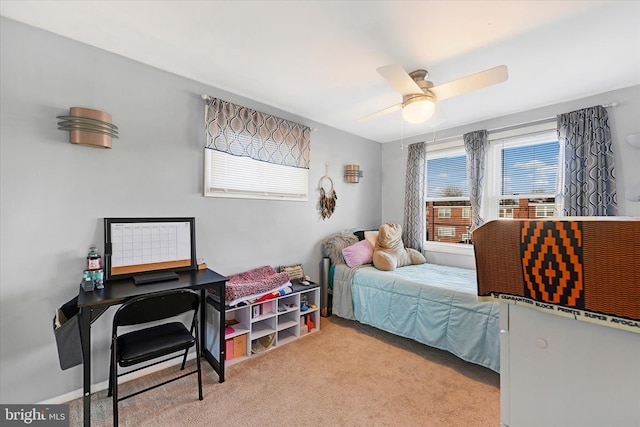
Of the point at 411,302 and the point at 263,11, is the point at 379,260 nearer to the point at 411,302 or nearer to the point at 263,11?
the point at 411,302

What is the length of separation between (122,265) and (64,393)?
2.92ft

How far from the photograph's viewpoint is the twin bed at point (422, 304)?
218 cm

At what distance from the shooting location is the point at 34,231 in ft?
5.69

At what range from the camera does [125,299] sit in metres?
1.64

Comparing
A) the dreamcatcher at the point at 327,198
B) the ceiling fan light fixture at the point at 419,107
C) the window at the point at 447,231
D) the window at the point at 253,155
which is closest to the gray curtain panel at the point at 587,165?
the window at the point at 447,231

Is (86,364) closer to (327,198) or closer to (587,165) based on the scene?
(327,198)

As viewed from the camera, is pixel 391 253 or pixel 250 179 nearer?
pixel 250 179

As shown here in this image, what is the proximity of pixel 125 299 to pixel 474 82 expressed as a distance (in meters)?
2.61

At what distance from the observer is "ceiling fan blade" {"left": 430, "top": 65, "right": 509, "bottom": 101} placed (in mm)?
1674

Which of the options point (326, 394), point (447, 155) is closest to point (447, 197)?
point (447, 155)

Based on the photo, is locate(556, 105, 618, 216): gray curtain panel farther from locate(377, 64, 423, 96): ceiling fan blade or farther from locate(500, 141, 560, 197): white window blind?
locate(377, 64, 423, 96): ceiling fan blade

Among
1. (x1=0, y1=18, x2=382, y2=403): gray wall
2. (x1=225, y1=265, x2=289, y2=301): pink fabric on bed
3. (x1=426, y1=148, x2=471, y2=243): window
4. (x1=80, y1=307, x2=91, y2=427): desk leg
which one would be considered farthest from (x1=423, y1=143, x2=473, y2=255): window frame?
(x1=80, y1=307, x2=91, y2=427): desk leg

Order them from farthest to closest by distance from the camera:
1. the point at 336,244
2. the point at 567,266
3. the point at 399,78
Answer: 1. the point at 336,244
2. the point at 399,78
3. the point at 567,266

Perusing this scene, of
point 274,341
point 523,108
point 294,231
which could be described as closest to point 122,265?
point 274,341
